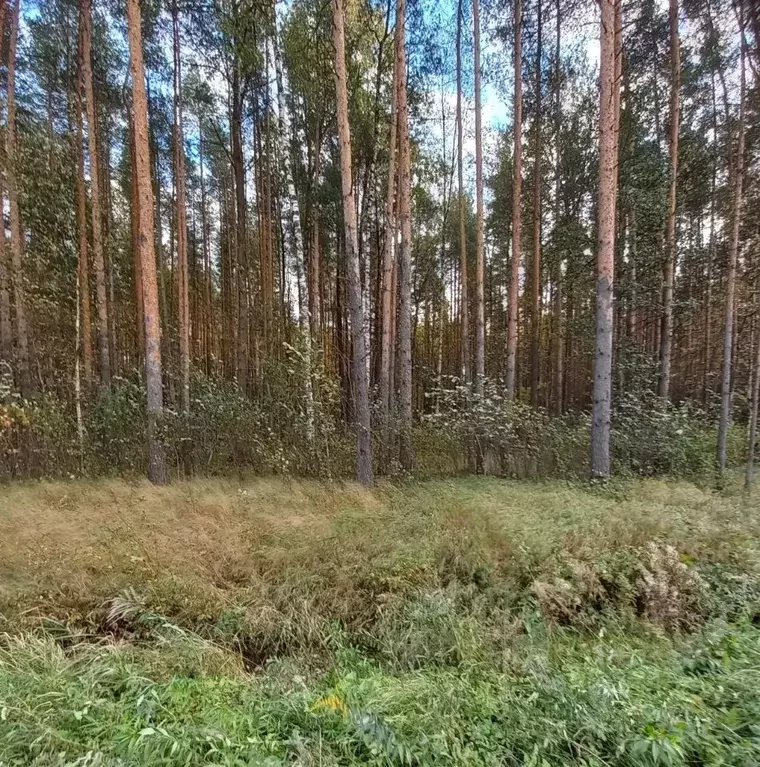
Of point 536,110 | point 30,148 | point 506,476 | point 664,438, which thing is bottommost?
point 506,476

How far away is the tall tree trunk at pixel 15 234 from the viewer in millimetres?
7016

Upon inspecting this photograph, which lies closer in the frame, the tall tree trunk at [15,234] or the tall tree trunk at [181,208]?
the tall tree trunk at [15,234]

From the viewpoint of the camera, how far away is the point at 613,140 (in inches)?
226

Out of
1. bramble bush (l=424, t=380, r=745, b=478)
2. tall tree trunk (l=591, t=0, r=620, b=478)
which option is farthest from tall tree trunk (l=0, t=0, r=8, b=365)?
tall tree trunk (l=591, t=0, r=620, b=478)

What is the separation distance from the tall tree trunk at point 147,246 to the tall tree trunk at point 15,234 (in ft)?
9.53

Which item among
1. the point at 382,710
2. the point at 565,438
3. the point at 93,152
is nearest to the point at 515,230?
the point at 565,438

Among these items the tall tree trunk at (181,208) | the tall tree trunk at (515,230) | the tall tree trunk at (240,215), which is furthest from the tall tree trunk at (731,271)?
the tall tree trunk at (181,208)

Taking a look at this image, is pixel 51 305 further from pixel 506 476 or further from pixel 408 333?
pixel 506 476

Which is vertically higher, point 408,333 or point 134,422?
point 408,333

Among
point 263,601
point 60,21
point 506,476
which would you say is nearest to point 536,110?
point 506,476

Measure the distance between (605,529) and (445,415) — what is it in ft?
13.3

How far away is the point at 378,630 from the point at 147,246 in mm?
5898

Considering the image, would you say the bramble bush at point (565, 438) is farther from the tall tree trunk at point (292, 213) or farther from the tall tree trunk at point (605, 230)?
the tall tree trunk at point (292, 213)

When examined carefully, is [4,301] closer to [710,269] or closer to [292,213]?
[292,213]
